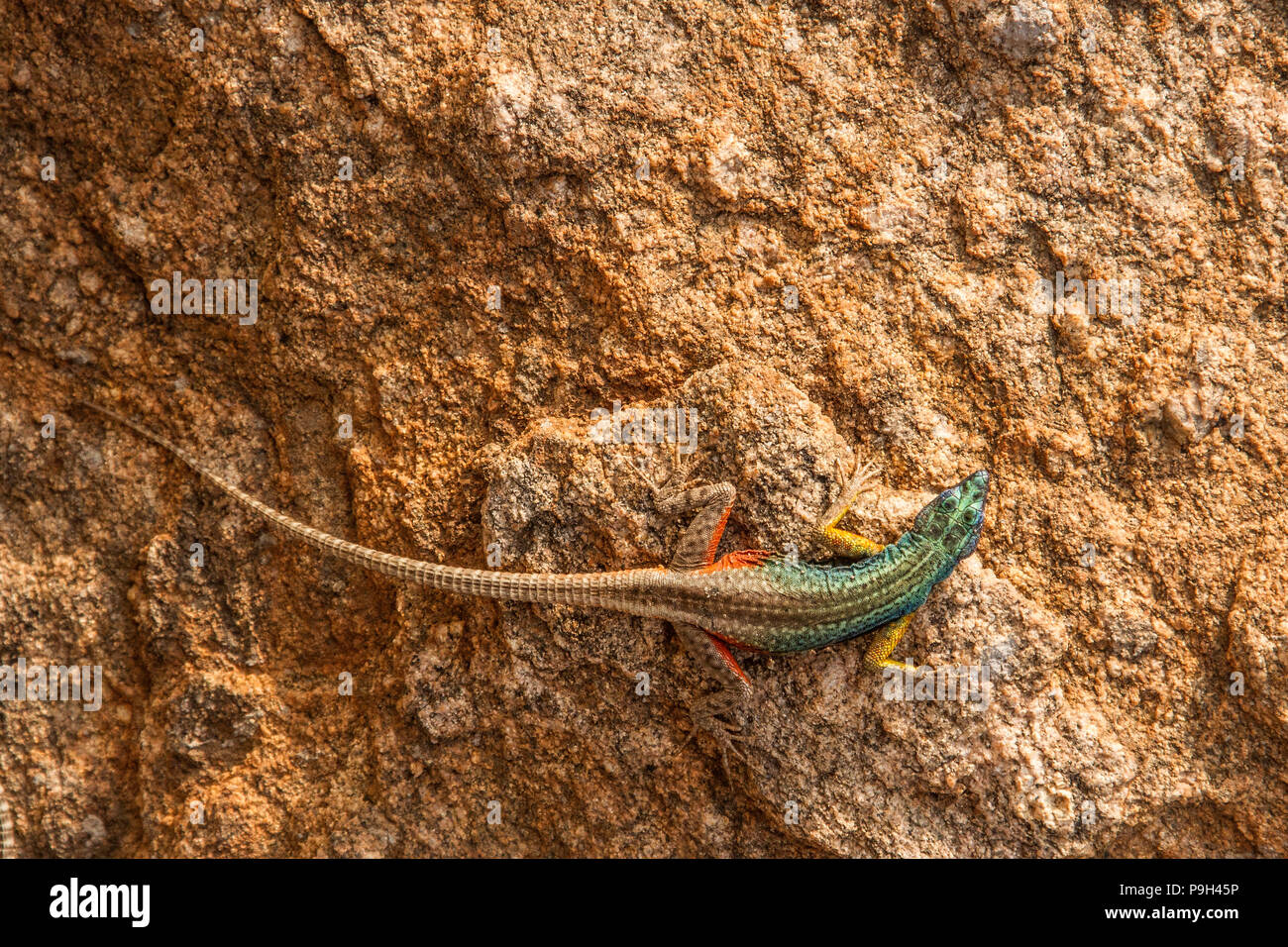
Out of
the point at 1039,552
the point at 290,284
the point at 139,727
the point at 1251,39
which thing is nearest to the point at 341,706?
the point at 139,727

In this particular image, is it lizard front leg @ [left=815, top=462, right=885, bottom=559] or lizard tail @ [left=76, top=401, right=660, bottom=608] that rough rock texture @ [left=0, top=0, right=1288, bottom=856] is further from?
lizard tail @ [left=76, top=401, right=660, bottom=608]

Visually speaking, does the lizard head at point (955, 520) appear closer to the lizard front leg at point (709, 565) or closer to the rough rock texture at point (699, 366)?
the rough rock texture at point (699, 366)

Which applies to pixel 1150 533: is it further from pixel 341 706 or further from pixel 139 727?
pixel 139 727

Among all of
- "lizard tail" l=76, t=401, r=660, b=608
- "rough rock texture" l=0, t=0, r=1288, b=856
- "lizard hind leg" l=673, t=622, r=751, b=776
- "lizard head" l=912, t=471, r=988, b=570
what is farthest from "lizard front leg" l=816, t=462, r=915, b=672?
"lizard tail" l=76, t=401, r=660, b=608

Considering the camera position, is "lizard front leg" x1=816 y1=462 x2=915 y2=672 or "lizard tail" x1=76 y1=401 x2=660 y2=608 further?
"lizard front leg" x1=816 y1=462 x2=915 y2=672

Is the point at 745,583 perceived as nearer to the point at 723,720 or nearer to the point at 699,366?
the point at 723,720
